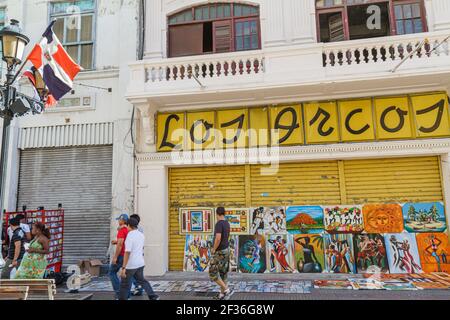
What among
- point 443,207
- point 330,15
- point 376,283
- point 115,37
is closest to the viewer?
point 376,283

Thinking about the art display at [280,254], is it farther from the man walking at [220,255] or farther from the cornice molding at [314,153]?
the man walking at [220,255]

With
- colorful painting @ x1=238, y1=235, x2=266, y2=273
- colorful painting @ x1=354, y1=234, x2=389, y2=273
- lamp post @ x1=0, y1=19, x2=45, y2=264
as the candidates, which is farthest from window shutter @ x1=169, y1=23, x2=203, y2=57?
colorful painting @ x1=354, y1=234, x2=389, y2=273

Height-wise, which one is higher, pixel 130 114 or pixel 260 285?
pixel 130 114

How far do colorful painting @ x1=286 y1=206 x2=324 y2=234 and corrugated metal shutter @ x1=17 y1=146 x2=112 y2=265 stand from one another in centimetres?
535

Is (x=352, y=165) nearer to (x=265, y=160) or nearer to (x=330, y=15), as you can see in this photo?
(x=265, y=160)

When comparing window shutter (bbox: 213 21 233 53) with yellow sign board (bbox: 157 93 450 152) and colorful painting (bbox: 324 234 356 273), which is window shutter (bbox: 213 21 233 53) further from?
colorful painting (bbox: 324 234 356 273)

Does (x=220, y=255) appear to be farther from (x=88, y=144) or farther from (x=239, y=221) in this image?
(x=88, y=144)

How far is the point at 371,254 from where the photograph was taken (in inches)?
352

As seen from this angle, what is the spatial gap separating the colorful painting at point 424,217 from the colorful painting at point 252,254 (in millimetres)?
3776

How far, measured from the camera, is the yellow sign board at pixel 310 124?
354 inches

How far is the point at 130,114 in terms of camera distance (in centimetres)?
1052

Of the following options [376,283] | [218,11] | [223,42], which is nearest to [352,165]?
[376,283]

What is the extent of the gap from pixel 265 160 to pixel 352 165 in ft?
7.74

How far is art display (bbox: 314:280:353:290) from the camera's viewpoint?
7962mm
